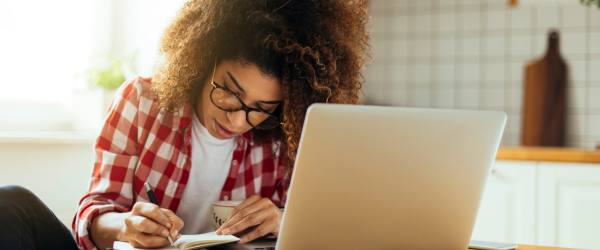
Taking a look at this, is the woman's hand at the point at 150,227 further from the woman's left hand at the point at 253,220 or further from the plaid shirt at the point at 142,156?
the plaid shirt at the point at 142,156

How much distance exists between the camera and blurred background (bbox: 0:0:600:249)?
159cm

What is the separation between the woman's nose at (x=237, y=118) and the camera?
38.0 inches

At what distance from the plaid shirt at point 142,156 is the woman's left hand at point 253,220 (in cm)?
29

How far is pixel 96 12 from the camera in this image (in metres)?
1.97

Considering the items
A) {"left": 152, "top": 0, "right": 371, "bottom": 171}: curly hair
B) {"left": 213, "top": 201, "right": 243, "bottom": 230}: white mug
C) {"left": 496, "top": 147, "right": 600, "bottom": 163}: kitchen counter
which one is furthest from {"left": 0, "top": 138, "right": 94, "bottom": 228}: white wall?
{"left": 496, "top": 147, "right": 600, "bottom": 163}: kitchen counter

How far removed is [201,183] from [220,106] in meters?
0.27

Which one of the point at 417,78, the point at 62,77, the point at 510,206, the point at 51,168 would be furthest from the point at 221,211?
the point at 417,78

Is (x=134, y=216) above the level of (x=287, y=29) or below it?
below

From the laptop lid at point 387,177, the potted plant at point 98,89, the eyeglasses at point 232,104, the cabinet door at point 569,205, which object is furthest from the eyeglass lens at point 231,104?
the cabinet door at point 569,205

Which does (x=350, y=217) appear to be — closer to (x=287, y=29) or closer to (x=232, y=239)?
(x=232, y=239)

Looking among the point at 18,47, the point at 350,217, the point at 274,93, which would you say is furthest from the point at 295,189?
the point at 18,47

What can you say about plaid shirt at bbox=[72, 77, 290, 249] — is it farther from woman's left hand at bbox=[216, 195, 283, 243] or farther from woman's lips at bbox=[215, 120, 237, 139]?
woman's left hand at bbox=[216, 195, 283, 243]

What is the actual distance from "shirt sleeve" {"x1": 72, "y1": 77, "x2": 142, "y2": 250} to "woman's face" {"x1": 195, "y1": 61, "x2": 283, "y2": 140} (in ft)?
0.64

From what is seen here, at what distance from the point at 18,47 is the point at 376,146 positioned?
160 centimetres
